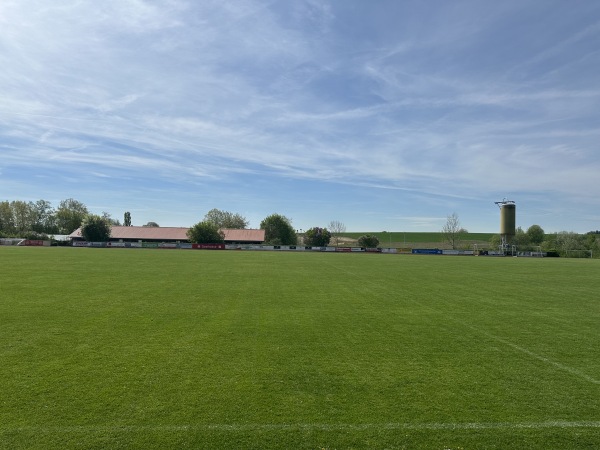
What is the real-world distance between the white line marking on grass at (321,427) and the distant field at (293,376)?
2cm


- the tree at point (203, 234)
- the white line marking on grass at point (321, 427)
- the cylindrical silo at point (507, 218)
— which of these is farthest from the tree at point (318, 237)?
the white line marking on grass at point (321, 427)

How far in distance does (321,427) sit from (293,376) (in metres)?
1.79

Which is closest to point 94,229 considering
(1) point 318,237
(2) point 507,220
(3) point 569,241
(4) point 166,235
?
(4) point 166,235

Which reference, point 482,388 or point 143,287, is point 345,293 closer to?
point 143,287

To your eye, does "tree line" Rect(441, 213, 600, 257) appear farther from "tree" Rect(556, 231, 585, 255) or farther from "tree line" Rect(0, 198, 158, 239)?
"tree line" Rect(0, 198, 158, 239)

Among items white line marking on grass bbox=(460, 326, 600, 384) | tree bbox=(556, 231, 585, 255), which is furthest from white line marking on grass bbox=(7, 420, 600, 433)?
tree bbox=(556, 231, 585, 255)

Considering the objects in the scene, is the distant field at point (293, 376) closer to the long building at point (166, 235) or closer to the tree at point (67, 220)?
the long building at point (166, 235)

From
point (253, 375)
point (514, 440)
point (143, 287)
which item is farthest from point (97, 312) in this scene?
point (514, 440)

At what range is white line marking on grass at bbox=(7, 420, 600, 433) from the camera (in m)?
4.64

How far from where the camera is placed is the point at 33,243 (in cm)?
8475

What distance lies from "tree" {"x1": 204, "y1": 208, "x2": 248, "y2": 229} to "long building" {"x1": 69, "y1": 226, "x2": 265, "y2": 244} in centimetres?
1776

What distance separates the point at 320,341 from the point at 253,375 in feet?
8.82

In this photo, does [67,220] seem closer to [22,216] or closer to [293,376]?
[22,216]

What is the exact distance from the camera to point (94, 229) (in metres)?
98.4
